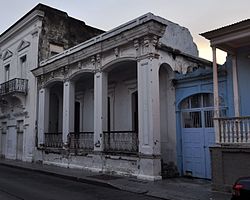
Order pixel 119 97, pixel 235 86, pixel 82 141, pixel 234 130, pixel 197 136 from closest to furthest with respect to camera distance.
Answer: pixel 234 130 < pixel 235 86 < pixel 197 136 < pixel 82 141 < pixel 119 97

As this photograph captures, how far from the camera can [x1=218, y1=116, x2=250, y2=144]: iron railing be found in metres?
8.56

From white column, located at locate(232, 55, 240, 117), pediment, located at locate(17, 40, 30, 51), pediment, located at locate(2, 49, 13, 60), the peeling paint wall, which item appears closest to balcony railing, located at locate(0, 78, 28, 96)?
the peeling paint wall

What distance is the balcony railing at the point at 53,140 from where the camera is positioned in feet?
54.2

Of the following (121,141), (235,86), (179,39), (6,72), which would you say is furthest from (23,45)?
(235,86)

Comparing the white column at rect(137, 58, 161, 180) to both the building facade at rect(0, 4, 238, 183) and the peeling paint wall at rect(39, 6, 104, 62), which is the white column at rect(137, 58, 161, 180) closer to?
the building facade at rect(0, 4, 238, 183)

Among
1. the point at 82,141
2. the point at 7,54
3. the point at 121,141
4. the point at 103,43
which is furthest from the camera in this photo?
the point at 7,54

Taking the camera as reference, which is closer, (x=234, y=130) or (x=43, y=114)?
(x=234, y=130)

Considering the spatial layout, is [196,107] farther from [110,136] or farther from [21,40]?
[21,40]

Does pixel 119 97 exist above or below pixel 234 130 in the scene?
above

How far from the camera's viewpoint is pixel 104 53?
44.6 feet

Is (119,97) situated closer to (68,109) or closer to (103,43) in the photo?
(68,109)

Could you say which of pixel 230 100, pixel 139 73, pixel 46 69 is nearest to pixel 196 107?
pixel 230 100

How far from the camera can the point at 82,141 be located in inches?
583

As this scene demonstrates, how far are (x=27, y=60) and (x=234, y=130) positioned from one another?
15281mm
